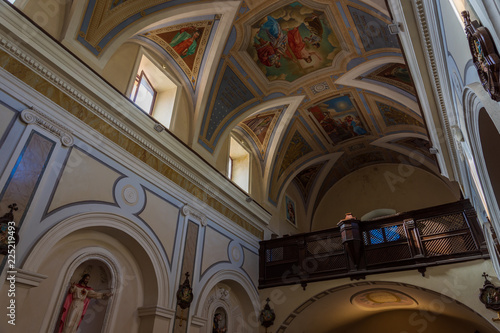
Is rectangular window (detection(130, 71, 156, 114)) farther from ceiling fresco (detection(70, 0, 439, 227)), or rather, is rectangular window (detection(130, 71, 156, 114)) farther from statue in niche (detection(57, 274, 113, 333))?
statue in niche (detection(57, 274, 113, 333))

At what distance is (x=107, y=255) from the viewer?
686 centimetres

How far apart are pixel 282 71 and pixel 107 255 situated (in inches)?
276

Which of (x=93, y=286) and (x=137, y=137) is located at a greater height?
(x=137, y=137)

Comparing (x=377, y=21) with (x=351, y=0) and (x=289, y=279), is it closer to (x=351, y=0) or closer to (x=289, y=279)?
(x=351, y=0)

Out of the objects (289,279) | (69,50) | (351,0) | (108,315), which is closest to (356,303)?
(289,279)

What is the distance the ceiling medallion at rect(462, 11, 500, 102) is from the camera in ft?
7.96

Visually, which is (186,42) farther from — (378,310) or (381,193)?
(378,310)

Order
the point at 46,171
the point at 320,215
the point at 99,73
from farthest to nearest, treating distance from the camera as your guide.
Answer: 1. the point at 320,215
2. the point at 99,73
3. the point at 46,171

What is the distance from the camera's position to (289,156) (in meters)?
13.4

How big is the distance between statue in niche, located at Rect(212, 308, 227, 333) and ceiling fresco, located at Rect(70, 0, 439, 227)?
4.09 metres

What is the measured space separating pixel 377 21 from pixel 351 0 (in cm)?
79

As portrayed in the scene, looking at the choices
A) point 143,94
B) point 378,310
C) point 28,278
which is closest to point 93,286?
point 28,278

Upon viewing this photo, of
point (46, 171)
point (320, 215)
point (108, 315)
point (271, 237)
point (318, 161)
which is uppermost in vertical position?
point (318, 161)

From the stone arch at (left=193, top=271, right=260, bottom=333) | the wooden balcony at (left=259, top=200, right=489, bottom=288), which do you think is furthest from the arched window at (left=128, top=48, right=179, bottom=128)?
the wooden balcony at (left=259, top=200, right=489, bottom=288)
